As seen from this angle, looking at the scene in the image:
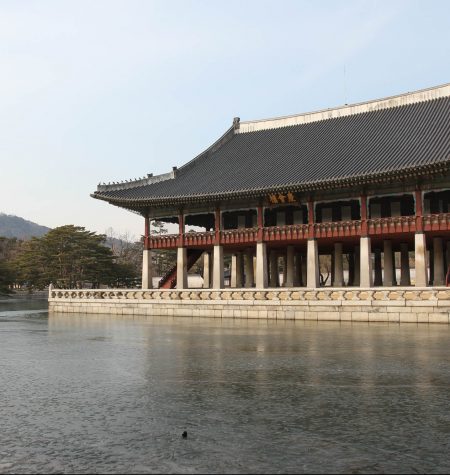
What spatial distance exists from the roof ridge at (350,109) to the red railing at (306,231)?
42.3 ft

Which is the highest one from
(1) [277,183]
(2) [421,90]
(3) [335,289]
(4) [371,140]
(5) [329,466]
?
(2) [421,90]

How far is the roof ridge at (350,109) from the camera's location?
42.3m

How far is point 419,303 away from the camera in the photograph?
94.0 feet

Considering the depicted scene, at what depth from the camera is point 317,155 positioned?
40.5m

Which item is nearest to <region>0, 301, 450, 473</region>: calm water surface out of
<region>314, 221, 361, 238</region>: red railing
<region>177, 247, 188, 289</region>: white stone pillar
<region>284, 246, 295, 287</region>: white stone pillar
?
<region>314, 221, 361, 238</region>: red railing

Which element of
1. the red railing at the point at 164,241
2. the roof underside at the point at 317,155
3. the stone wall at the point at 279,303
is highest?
the roof underside at the point at 317,155

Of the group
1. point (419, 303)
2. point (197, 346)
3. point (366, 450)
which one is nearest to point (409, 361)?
point (197, 346)

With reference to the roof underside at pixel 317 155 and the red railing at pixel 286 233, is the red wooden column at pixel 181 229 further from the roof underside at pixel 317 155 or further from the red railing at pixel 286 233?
the red railing at pixel 286 233

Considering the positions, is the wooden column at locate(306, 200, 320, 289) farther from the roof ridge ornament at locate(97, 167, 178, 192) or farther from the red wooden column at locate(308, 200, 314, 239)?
the roof ridge ornament at locate(97, 167, 178, 192)

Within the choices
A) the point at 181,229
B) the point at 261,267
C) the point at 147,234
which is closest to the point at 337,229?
the point at 261,267

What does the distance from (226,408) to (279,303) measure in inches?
937

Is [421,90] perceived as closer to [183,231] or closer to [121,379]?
[183,231]

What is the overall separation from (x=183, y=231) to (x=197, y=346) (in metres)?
23.6

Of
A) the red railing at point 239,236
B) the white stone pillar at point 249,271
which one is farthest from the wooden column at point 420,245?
the white stone pillar at point 249,271
